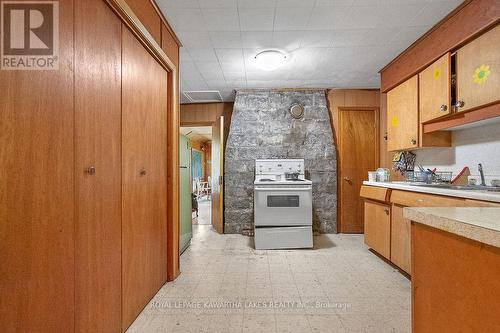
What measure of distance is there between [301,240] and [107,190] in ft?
7.71

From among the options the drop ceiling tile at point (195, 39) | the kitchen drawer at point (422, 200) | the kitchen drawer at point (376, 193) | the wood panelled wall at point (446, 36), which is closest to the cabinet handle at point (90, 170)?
the drop ceiling tile at point (195, 39)

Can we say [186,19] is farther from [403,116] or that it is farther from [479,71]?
[403,116]

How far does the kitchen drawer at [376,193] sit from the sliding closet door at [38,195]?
2.54 m

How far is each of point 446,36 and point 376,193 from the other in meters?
1.52

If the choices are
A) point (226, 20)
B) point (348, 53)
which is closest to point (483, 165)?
point (348, 53)

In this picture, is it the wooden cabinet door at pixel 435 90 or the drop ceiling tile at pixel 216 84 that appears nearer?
the wooden cabinet door at pixel 435 90

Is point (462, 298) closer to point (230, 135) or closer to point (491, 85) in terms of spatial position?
point (491, 85)

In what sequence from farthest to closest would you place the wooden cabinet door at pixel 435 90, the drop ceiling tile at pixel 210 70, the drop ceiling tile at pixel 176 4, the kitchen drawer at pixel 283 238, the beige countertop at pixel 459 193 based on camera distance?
the kitchen drawer at pixel 283 238, the drop ceiling tile at pixel 210 70, the wooden cabinet door at pixel 435 90, the drop ceiling tile at pixel 176 4, the beige countertop at pixel 459 193

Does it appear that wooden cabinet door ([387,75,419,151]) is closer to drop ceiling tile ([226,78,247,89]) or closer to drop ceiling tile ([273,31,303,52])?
drop ceiling tile ([273,31,303,52])

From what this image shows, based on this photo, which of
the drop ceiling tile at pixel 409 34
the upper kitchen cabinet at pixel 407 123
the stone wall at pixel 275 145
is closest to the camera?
the drop ceiling tile at pixel 409 34

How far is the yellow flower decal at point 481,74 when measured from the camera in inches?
65.4

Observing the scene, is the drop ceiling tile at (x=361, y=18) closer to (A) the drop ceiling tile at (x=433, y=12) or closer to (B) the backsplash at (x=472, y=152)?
(A) the drop ceiling tile at (x=433, y=12)

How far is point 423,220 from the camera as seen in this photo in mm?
780

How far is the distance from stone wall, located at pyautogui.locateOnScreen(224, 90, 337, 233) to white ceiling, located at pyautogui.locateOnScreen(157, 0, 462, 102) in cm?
52
